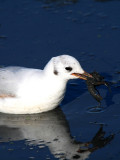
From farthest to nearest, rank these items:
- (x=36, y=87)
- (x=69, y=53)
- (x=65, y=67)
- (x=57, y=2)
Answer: (x=57, y=2) < (x=69, y=53) < (x=36, y=87) < (x=65, y=67)

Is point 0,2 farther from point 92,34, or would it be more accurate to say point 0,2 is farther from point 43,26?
point 92,34

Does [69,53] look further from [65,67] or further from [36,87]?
[65,67]

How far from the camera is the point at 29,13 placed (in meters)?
12.1

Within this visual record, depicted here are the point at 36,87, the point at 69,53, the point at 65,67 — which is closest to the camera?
the point at 65,67

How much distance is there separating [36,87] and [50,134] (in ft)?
2.81

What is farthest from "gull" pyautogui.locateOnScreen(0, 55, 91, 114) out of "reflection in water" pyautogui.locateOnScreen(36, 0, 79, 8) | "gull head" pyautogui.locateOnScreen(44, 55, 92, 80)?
"reflection in water" pyautogui.locateOnScreen(36, 0, 79, 8)

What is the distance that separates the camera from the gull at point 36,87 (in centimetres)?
821

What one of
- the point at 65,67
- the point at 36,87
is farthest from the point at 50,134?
the point at 65,67

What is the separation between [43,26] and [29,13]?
0.78m

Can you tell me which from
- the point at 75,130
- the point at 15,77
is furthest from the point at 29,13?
the point at 75,130

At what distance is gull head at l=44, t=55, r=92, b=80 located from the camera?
8.09m

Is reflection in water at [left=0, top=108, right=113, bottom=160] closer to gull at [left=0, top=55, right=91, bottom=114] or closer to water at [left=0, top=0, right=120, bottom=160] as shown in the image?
water at [left=0, top=0, right=120, bottom=160]

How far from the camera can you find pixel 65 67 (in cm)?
811

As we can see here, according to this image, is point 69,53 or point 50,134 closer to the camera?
point 50,134
